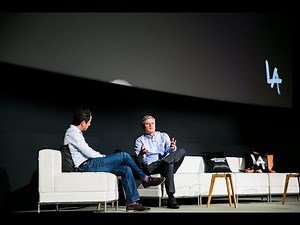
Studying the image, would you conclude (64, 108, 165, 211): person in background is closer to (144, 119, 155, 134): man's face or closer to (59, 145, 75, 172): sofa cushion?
(59, 145, 75, 172): sofa cushion

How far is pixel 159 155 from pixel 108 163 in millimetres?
1181

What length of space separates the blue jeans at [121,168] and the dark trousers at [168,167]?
1.33 feet

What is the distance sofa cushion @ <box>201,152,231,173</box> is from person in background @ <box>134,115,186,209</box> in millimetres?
1078

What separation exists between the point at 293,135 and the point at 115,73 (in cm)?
333

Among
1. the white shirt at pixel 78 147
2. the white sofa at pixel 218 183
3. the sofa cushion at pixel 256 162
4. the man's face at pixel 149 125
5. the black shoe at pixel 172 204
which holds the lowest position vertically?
the black shoe at pixel 172 204

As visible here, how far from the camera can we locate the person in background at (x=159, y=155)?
17.5 ft

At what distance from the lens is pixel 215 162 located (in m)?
6.94

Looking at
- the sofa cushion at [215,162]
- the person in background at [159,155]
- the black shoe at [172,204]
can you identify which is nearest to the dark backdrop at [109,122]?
the sofa cushion at [215,162]

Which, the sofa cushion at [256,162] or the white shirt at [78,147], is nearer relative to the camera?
the white shirt at [78,147]

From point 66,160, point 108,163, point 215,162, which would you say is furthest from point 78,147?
point 215,162

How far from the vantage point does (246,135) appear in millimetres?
7980

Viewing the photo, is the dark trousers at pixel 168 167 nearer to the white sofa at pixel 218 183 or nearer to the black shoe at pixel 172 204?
the black shoe at pixel 172 204

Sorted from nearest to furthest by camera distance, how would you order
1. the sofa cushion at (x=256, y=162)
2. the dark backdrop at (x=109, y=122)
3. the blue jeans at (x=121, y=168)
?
the blue jeans at (x=121, y=168) < the dark backdrop at (x=109, y=122) < the sofa cushion at (x=256, y=162)
